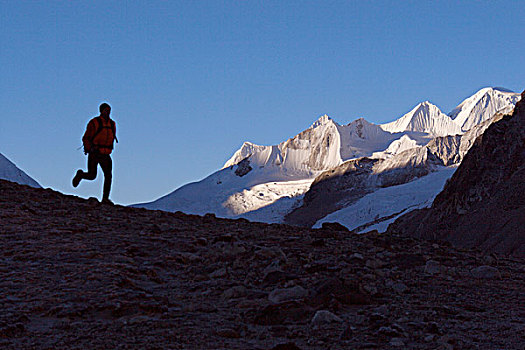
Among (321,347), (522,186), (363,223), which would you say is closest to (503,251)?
(522,186)

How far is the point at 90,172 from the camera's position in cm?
1111

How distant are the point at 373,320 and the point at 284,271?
1520mm

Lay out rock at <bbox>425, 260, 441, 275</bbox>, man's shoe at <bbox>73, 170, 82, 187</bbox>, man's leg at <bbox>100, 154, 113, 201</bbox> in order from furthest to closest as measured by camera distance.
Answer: man's shoe at <bbox>73, 170, 82, 187</bbox>
man's leg at <bbox>100, 154, 113, 201</bbox>
rock at <bbox>425, 260, 441, 275</bbox>

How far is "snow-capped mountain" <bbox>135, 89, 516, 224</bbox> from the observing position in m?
118

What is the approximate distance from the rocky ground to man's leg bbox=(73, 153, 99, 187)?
2759mm

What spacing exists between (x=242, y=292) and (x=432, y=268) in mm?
1885

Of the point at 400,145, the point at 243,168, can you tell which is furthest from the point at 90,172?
the point at 400,145

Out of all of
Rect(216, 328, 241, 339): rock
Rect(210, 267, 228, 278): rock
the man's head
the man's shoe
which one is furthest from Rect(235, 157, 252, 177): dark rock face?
Rect(216, 328, 241, 339): rock

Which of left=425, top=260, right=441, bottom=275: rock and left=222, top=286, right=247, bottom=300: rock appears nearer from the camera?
left=222, top=286, right=247, bottom=300: rock

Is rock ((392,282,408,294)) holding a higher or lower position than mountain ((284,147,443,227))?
lower

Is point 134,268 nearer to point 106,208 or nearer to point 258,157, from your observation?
point 106,208

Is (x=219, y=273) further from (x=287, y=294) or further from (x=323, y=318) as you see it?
(x=323, y=318)

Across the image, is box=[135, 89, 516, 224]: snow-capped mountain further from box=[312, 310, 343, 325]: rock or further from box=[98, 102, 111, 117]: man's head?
box=[312, 310, 343, 325]: rock

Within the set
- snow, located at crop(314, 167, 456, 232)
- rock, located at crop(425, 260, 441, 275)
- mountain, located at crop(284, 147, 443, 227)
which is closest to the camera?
rock, located at crop(425, 260, 441, 275)
